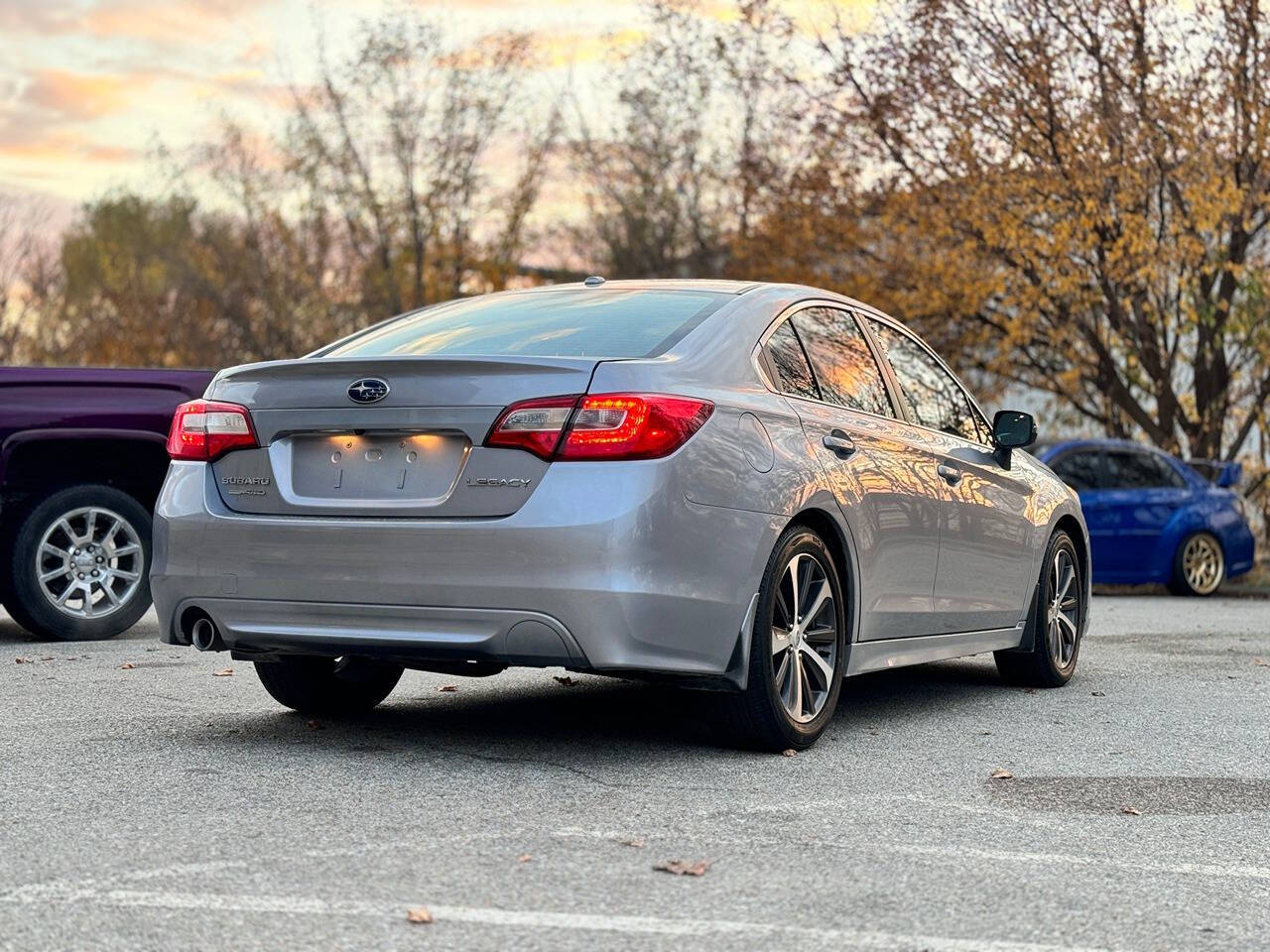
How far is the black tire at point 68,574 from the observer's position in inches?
375

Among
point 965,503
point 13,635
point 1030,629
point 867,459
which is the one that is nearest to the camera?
point 867,459

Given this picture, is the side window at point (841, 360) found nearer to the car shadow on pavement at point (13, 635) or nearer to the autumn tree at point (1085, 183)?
the car shadow on pavement at point (13, 635)

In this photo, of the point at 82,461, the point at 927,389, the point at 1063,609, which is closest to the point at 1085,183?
the point at 1063,609

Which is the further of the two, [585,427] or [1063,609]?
[1063,609]

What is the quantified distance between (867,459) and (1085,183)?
13.6 m

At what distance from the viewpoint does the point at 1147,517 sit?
669 inches

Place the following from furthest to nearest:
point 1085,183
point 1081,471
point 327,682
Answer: point 1085,183, point 1081,471, point 327,682

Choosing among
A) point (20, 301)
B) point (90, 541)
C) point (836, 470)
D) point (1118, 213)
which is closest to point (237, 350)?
point (20, 301)

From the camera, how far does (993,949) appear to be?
3.63 meters

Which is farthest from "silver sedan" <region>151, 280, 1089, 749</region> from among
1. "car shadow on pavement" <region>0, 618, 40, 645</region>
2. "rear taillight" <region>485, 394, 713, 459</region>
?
"car shadow on pavement" <region>0, 618, 40, 645</region>

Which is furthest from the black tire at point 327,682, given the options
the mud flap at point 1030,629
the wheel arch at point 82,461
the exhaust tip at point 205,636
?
the wheel arch at point 82,461

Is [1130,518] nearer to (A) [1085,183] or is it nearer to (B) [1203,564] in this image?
(B) [1203,564]

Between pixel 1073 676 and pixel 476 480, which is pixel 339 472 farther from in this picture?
pixel 1073 676

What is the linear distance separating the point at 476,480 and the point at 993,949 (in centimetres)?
234
